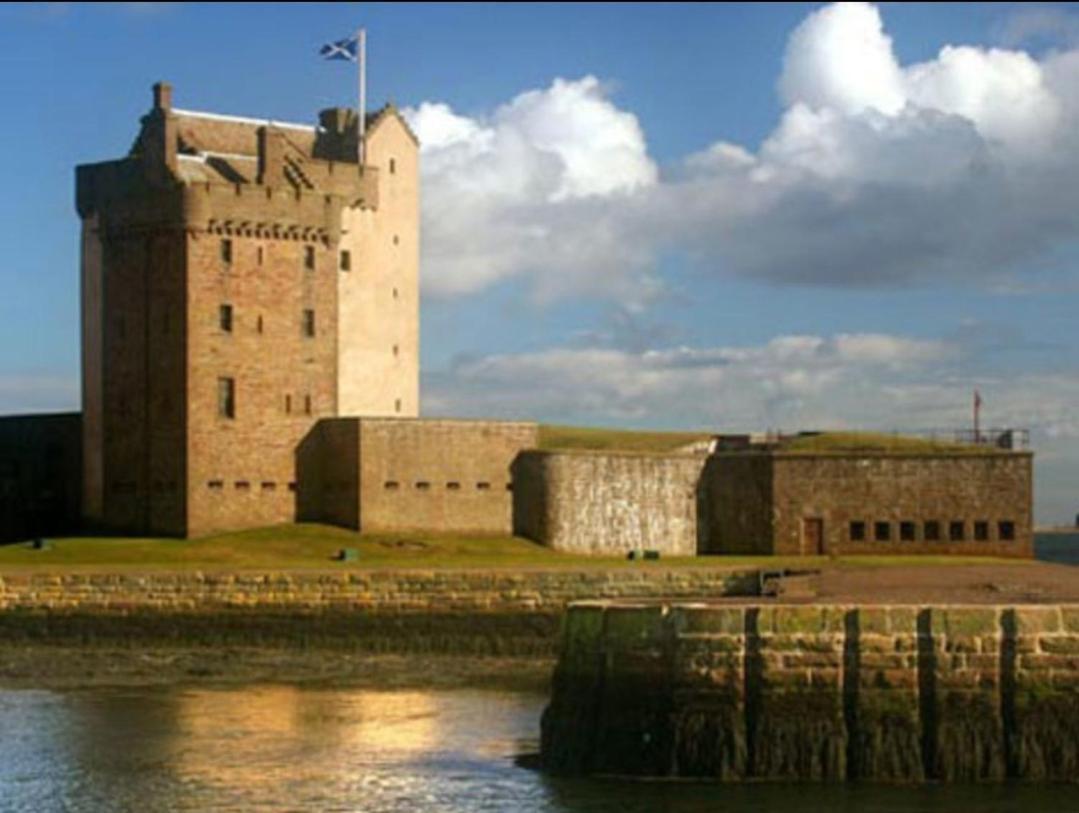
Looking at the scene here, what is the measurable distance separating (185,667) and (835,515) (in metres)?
25.7

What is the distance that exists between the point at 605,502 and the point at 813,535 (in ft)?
21.2

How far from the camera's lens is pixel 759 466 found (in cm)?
6875

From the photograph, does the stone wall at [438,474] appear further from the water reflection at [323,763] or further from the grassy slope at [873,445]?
the water reflection at [323,763]

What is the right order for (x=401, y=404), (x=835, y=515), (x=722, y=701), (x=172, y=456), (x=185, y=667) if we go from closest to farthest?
(x=722, y=701) → (x=185, y=667) → (x=172, y=456) → (x=835, y=515) → (x=401, y=404)

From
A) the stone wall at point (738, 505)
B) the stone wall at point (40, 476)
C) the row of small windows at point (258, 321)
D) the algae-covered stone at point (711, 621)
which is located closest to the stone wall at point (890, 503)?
the stone wall at point (738, 505)

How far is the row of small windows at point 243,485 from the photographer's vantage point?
63.9 metres

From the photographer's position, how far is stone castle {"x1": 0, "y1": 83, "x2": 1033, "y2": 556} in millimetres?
64438

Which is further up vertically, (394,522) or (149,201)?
(149,201)

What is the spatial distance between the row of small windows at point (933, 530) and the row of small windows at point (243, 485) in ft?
56.3

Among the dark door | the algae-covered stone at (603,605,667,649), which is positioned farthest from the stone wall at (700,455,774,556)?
the algae-covered stone at (603,605,667,649)

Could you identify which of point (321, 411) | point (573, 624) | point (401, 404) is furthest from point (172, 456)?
point (573, 624)

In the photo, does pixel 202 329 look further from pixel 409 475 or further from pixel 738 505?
pixel 738 505

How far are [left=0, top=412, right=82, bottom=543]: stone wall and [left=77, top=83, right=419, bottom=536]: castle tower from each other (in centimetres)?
144

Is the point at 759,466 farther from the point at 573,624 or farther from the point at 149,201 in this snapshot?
the point at 573,624
